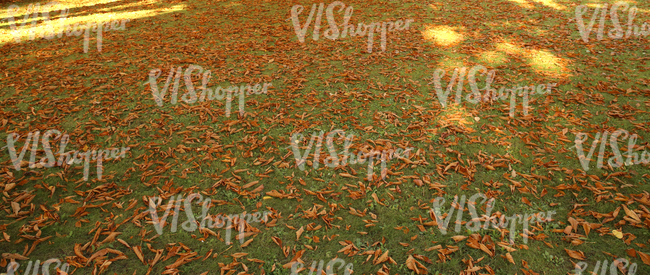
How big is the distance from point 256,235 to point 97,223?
1972mm

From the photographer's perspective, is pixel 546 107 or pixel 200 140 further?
pixel 546 107

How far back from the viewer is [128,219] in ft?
11.7

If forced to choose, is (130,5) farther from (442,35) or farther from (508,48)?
(508,48)

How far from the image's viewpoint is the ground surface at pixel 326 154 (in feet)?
10.6

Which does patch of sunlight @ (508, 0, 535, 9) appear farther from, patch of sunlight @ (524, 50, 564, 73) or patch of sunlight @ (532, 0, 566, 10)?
patch of sunlight @ (524, 50, 564, 73)

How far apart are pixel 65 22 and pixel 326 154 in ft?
39.8

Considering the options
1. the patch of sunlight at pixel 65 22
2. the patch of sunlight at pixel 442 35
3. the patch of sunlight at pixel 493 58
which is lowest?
the patch of sunlight at pixel 493 58

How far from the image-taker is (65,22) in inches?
410

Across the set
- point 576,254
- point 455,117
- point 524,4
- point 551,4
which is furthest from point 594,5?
point 576,254

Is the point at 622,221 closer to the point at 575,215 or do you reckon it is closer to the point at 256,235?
the point at 575,215

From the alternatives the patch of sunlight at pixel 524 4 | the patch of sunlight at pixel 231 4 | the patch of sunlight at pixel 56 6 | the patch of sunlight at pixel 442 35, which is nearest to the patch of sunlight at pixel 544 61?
the patch of sunlight at pixel 442 35

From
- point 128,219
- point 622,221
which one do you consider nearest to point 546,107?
point 622,221

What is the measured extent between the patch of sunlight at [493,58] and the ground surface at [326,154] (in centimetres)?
6

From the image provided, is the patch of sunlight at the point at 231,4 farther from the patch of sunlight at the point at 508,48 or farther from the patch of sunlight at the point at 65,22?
the patch of sunlight at the point at 508,48
